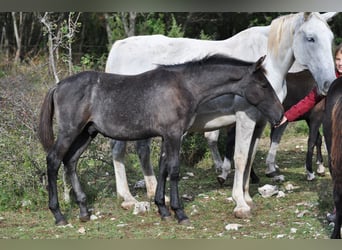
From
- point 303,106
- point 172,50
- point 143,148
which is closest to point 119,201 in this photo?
point 143,148

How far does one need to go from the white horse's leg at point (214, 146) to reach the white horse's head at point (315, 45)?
7.73 feet

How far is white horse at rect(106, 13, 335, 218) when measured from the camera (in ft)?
20.0

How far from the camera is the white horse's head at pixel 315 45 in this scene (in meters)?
6.01

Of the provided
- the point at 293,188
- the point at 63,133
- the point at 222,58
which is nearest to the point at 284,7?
the point at 222,58

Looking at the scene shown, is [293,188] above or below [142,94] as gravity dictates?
below

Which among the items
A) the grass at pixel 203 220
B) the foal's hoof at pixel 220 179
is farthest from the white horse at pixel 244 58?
the foal's hoof at pixel 220 179

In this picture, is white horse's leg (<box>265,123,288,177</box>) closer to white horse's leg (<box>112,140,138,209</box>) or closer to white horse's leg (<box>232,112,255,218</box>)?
white horse's leg (<box>232,112,255,218</box>)

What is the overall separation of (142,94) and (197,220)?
1.38 metres

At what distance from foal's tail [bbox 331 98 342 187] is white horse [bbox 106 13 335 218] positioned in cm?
126

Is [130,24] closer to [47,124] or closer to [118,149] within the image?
[118,149]

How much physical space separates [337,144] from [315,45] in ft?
6.05

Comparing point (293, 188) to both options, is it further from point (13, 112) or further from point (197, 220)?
point (13, 112)

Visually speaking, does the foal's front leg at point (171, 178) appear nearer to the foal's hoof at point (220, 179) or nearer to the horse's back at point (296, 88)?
the foal's hoof at point (220, 179)

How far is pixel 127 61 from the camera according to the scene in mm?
7117
